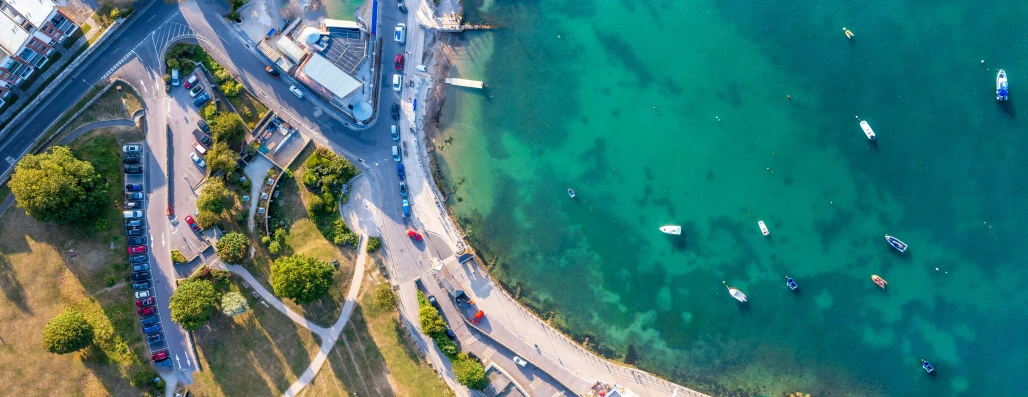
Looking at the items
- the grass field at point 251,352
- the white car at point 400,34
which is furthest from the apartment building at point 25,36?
the white car at point 400,34

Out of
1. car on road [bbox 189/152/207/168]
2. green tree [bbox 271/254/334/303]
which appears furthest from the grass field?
car on road [bbox 189/152/207/168]

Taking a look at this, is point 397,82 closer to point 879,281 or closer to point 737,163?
point 737,163

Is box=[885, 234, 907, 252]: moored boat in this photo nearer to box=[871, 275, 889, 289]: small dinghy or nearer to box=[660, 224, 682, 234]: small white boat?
box=[871, 275, 889, 289]: small dinghy

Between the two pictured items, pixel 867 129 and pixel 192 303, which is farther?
pixel 867 129

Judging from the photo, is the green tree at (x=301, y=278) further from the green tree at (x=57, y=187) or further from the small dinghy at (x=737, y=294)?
the small dinghy at (x=737, y=294)

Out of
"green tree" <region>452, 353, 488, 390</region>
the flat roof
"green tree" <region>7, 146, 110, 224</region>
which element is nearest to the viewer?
"green tree" <region>7, 146, 110, 224</region>

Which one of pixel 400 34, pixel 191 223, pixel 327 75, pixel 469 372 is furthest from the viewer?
pixel 400 34

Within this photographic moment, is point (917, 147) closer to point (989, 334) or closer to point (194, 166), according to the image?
point (989, 334)

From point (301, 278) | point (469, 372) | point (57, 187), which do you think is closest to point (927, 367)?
point (469, 372)
